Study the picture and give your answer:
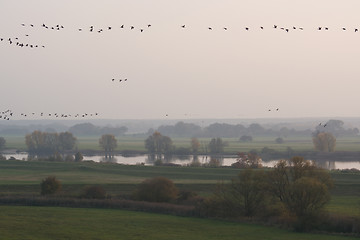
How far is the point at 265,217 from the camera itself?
47000mm

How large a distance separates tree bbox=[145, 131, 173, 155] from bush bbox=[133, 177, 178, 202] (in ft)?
316

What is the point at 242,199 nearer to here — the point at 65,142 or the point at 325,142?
the point at 325,142

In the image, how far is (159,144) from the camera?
15400cm

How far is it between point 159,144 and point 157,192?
324 ft

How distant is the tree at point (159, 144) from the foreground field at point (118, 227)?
337ft

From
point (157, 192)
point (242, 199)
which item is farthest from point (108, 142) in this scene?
point (242, 199)

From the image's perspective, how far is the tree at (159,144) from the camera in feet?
502

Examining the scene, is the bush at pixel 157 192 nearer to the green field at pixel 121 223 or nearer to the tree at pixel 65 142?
the green field at pixel 121 223

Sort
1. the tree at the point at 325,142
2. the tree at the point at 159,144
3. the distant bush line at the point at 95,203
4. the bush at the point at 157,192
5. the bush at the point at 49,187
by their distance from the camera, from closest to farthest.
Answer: the distant bush line at the point at 95,203, the bush at the point at 157,192, the bush at the point at 49,187, the tree at the point at 325,142, the tree at the point at 159,144

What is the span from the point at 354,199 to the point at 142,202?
74.9 ft

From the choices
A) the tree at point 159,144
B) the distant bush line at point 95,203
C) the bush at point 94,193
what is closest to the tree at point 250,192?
the distant bush line at point 95,203

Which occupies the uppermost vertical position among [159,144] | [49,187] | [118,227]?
[159,144]

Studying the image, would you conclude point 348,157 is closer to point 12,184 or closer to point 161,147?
point 161,147

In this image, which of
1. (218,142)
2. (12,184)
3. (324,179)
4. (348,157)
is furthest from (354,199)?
(218,142)
